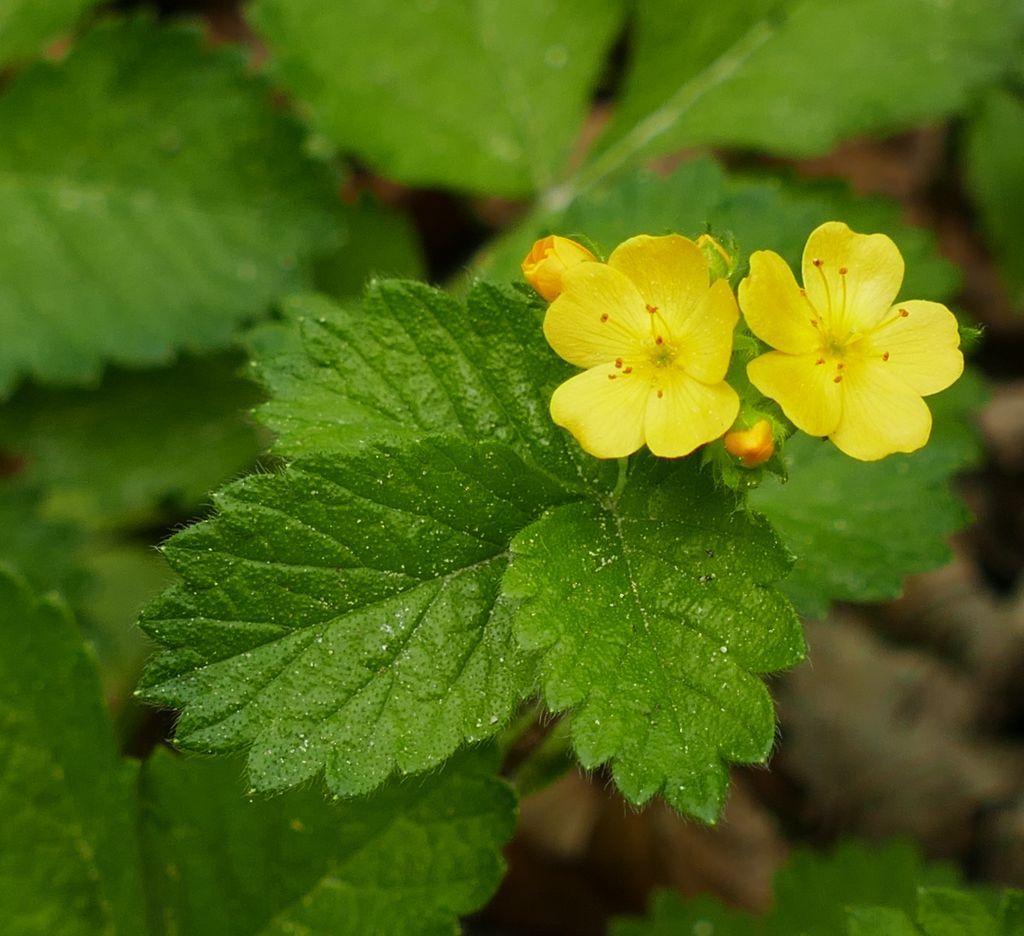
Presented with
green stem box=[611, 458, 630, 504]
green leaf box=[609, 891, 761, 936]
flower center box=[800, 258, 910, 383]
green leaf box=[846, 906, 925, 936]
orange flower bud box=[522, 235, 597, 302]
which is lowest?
green leaf box=[609, 891, 761, 936]

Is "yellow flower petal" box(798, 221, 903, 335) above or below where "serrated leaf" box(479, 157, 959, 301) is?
above

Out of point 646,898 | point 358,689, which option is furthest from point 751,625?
point 646,898

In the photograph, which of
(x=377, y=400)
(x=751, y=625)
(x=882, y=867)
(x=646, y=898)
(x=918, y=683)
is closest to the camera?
(x=751, y=625)

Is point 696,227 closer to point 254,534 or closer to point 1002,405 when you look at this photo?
point 254,534

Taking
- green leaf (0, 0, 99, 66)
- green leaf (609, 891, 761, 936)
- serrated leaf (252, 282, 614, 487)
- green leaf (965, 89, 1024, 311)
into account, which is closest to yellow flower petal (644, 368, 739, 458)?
serrated leaf (252, 282, 614, 487)

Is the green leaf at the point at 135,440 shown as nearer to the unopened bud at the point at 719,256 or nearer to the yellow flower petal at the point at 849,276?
the unopened bud at the point at 719,256

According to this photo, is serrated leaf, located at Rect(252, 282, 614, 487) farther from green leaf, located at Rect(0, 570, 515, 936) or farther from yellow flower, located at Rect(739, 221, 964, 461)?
green leaf, located at Rect(0, 570, 515, 936)
